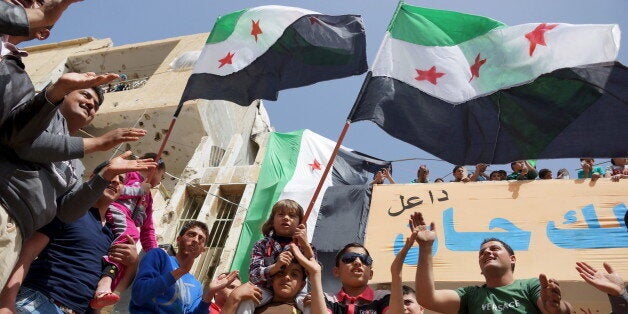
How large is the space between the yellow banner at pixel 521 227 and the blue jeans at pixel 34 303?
4164 mm

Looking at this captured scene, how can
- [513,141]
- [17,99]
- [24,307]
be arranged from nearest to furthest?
1. [17,99]
2. [24,307]
3. [513,141]

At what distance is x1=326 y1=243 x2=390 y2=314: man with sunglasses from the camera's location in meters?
3.29

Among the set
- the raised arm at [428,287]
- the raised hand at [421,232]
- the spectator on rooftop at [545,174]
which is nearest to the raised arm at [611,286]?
the raised arm at [428,287]

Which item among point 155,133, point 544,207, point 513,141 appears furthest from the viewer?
point 155,133

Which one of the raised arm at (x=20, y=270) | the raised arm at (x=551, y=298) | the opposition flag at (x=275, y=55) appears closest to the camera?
the raised arm at (x=20, y=270)

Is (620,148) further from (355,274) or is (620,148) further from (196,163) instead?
(196,163)

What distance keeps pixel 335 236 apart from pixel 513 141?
404cm

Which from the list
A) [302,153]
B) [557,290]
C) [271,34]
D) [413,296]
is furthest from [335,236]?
[557,290]

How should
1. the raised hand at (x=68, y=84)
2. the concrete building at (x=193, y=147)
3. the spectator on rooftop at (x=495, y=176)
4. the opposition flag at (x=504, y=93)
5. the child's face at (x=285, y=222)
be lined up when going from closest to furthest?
the raised hand at (x=68, y=84) < the child's face at (x=285, y=222) < the opposition flag at (x=504, y=93) < the spectator on rooftop at (x=495, y=176) < the concrete building at (x=193, y=147)

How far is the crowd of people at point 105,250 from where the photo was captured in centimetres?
217

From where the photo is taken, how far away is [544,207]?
638 centimetres

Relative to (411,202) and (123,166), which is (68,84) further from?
(411,202)

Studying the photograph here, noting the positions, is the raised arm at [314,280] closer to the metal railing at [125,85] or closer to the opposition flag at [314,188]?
the opposition flag at [314,188]

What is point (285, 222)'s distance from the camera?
379 centimetres
